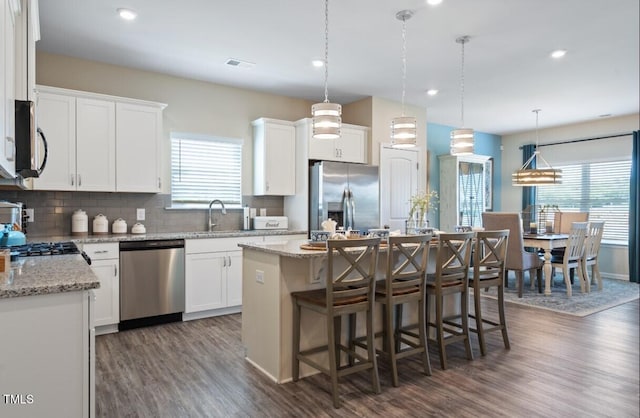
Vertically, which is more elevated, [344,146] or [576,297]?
[344,146]

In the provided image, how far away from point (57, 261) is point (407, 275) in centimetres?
211

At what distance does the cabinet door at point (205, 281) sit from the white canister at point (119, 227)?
0.77m

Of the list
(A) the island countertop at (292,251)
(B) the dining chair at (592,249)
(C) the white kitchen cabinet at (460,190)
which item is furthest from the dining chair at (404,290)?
(C) the white kitchen cabinet at (460,190)

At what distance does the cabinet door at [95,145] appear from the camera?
13.4 feet

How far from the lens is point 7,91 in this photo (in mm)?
1872

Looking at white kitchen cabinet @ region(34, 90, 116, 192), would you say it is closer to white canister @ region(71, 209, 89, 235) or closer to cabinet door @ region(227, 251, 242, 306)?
white canister @ region(71, 209, 89, 235)

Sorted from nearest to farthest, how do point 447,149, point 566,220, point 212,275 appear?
point 212,275, point 566,220, point 447,149

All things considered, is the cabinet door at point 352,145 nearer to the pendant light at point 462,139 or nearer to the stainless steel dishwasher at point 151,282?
the pendant light at point 462,139

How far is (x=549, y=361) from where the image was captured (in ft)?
10.6

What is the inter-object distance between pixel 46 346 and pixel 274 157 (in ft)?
12.8

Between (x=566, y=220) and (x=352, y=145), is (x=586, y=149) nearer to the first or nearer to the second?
(x=566, y=220)

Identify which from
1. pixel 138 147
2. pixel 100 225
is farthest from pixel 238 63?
pixel 100 225

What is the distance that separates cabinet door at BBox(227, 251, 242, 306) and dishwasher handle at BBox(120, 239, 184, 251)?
0.58 meters

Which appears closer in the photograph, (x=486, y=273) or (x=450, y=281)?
(x=450, y=281)
